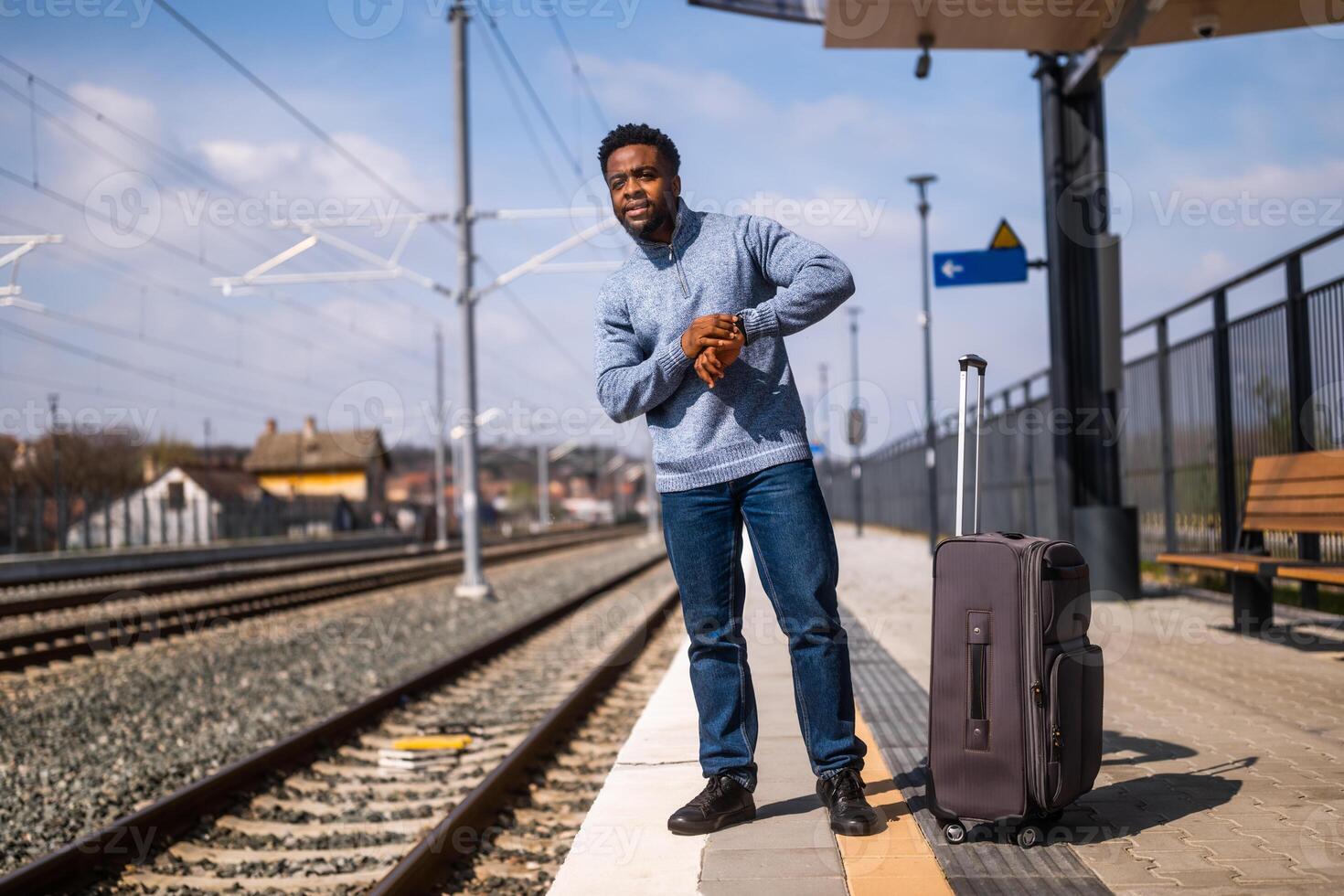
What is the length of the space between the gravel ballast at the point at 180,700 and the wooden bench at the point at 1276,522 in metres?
5.75

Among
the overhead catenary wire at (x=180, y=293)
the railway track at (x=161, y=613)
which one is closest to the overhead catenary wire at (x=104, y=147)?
the overhead catenary wire at (x=180, y=293)

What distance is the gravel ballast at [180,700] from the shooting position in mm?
5770

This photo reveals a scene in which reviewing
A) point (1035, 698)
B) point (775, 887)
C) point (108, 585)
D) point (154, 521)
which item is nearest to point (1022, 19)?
point (1035, 698)

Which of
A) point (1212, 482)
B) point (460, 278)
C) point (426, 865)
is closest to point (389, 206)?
point (460, 278)

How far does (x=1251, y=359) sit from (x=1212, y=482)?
1457mm

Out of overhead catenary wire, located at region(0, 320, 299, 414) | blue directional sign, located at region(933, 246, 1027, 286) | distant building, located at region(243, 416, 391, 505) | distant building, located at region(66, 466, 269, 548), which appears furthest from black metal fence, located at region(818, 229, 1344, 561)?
distant building, located at region(243, 416, 391, 505)

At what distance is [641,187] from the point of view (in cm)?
348

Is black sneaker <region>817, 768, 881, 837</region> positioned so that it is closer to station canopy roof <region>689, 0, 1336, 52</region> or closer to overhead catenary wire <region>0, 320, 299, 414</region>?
station canopy roof <region>689, 0, 1336, 52</region>

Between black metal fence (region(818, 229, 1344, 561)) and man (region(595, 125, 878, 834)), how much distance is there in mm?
4911

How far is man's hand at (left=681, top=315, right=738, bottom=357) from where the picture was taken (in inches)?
125

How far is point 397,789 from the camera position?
6055mm

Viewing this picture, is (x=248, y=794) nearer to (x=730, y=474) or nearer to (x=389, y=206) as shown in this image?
(x=730, y=474)

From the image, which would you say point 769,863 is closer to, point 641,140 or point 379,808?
point 641,140

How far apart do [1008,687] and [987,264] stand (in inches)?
306
